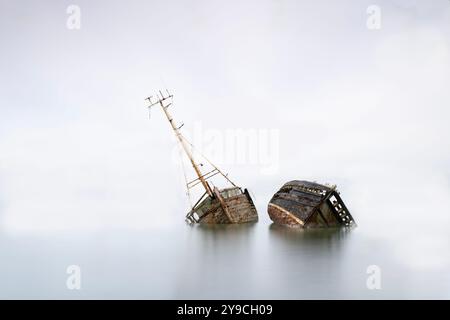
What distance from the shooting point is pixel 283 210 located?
2641 centimetres

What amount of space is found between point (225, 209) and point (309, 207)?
4.37 m

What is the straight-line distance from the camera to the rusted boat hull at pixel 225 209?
27.6 m

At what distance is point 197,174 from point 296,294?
12.7 meters

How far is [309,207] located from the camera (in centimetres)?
2552

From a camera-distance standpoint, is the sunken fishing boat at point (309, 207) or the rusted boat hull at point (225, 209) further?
the rusted boat hull at point (225, 209)

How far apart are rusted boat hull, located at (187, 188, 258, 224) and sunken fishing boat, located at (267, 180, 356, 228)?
160cm

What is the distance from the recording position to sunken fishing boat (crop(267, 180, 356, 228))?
25.5m

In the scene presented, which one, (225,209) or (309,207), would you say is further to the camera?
(225,209)

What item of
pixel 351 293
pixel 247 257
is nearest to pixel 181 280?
pixel 247 257

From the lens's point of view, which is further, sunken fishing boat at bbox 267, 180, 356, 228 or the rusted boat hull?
the rusted boat hull

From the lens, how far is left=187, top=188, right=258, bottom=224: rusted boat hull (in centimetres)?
2758

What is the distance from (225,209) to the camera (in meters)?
27.4

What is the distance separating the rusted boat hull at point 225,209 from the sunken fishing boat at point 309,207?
5.25ft

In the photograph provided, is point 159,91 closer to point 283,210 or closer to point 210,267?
point 283,210
